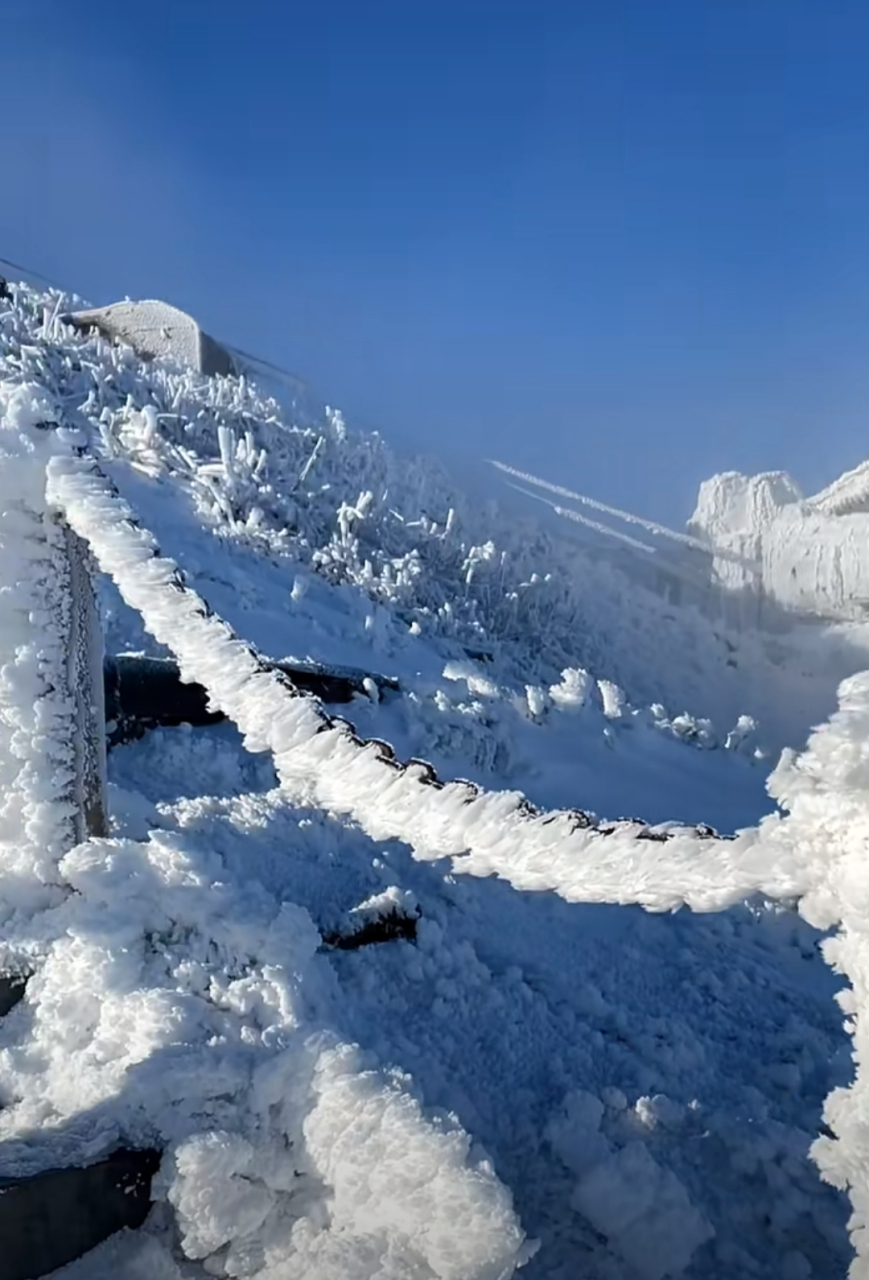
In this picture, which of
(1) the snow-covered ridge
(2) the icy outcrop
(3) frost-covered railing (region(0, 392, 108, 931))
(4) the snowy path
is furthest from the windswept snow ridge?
(2) the icy outcrop

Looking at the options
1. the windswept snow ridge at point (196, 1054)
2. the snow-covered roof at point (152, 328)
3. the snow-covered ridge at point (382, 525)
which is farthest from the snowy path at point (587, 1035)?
the snow-covered roof at point (152, 328)

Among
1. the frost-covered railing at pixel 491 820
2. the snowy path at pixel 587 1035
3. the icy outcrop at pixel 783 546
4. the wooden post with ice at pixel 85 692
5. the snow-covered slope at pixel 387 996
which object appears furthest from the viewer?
the icy outcrop at pixel 783 546

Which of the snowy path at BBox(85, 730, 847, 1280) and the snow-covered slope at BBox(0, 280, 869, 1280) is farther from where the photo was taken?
the snowy path at BBox(85, 730, 847, 1280)

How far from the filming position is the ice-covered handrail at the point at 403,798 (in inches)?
54.7

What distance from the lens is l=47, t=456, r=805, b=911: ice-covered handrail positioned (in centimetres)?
139

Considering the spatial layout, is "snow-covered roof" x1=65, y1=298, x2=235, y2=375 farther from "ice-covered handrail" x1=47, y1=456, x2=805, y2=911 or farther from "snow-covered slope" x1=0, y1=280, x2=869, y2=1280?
"ice-covered handrail" x1=47, y1=456, x2=805, y2=911

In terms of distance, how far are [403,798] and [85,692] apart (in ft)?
3.83

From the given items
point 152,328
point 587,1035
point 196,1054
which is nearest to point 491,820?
point 196,1054

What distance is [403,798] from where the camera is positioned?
66.9 inches

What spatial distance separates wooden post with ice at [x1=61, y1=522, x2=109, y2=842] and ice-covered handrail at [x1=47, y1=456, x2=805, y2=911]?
0.67ft

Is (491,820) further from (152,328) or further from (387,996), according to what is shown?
(152,328)

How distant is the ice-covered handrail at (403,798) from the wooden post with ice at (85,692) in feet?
0.67

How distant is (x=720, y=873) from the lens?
136 centimetres

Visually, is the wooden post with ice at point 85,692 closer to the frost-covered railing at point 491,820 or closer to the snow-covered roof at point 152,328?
the frost-covered railing at point 491,820
